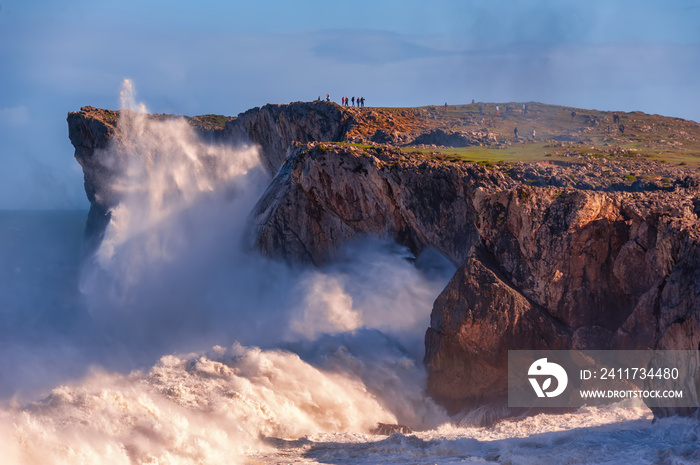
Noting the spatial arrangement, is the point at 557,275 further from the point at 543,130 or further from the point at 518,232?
the point at 543,130

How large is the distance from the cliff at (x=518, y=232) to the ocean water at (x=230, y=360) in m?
1.63

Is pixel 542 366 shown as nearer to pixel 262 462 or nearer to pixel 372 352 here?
pixel 372 352

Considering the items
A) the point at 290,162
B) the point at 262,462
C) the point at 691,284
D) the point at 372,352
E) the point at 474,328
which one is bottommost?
the point at 262,462

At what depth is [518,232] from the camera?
24.4 metres

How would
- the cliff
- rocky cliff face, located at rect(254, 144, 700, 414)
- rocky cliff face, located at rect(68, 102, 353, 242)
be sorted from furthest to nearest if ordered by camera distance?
rocky cliff face, located at rect(68, 102, 353, 242), the cliff, rocky cliff face, located at rect(254, 144, 700, 414)

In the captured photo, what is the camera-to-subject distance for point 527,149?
37.4 m

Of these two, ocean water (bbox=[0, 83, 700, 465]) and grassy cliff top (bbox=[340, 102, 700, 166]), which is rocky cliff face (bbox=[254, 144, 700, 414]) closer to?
ocean water (bbox=[0, 83, 700, 465])

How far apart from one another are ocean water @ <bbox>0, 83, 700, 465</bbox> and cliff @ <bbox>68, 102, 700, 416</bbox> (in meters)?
1.63

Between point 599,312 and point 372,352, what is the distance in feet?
30.7

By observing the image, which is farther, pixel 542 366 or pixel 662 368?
pixel 542 366

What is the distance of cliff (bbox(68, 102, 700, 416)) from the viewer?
21.5 m

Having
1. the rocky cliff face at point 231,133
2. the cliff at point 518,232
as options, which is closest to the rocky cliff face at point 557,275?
the cliff at point 518,232

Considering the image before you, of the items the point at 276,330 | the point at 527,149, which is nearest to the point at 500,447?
the point at 276,330

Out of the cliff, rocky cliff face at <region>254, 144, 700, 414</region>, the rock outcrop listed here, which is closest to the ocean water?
the rock outcrop
